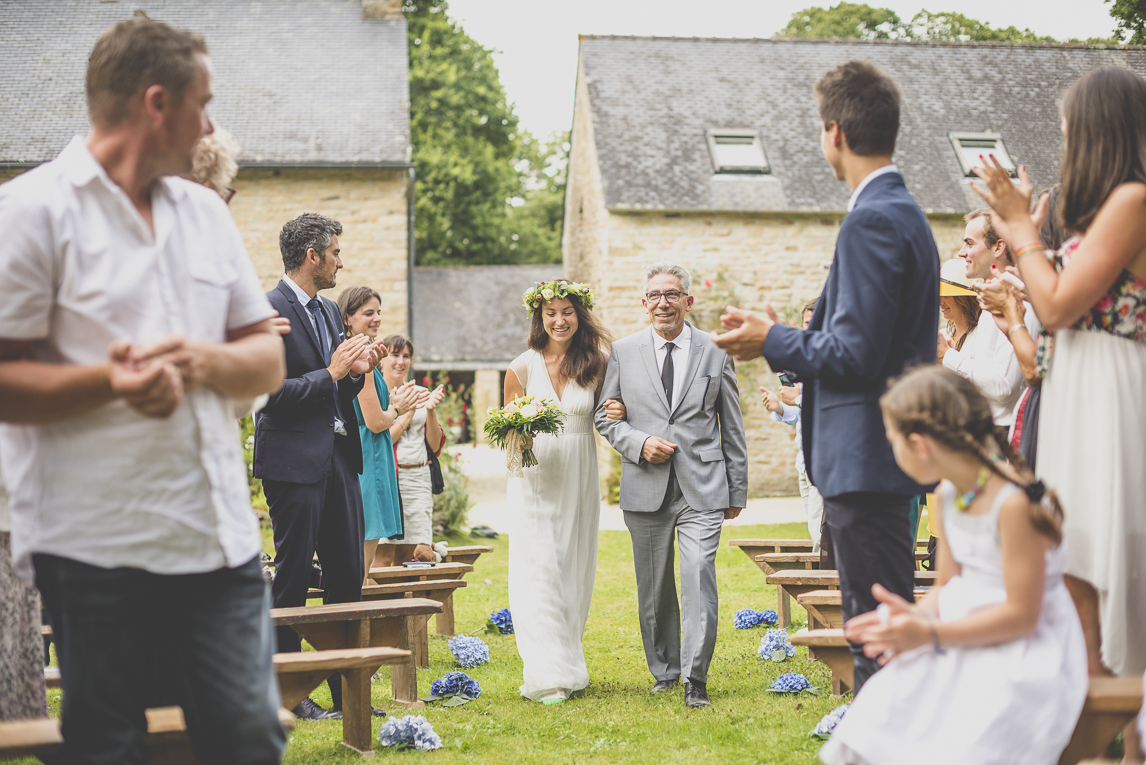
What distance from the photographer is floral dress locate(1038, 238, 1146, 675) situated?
275 cm

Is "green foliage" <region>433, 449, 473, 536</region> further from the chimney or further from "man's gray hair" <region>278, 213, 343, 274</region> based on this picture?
the chimney

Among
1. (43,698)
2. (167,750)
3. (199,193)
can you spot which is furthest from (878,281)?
(43,698)

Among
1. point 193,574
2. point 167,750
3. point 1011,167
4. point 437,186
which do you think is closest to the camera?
point 193,574

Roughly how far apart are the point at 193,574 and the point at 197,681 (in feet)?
0.79

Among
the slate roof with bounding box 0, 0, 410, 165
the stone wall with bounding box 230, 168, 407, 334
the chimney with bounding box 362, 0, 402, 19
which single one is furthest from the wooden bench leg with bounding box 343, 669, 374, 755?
the chimney with bounding box 362, 0, 402, 19

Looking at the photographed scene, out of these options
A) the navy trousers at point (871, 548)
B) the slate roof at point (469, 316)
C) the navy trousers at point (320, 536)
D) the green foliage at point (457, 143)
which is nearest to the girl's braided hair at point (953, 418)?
the navy trousers at point (871, 548)

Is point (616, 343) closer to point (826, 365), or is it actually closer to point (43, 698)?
point (826, 365)

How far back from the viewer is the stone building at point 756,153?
17.1 meters

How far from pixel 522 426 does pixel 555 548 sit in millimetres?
737

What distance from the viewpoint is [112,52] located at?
2.05 m

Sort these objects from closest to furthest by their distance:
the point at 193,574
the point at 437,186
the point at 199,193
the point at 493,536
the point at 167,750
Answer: the point at 193,574 → the point at 199,193 → the point at 167,750 → the point at 493,536 → the point at 437,186

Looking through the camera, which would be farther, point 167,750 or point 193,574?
point 167,750

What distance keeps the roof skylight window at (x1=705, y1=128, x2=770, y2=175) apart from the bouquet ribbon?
43.5ft

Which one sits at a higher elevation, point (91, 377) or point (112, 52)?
point (112, 52)
